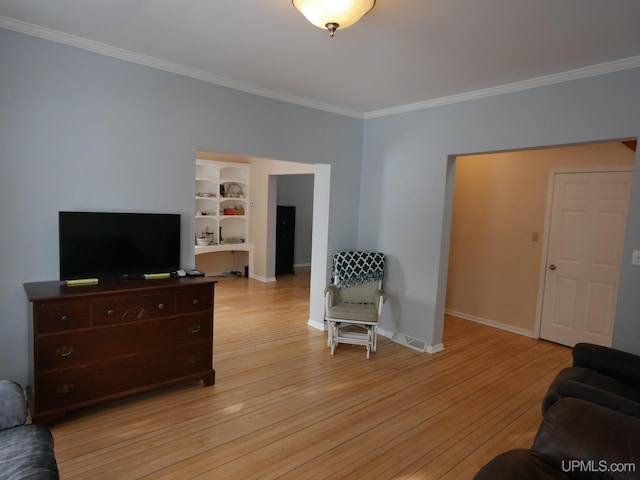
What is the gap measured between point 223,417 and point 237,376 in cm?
64

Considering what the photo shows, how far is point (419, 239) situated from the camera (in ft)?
13.6

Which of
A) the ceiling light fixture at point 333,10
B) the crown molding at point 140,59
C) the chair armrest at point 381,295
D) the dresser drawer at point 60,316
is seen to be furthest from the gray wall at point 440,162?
the dresser drawer at point 60,316

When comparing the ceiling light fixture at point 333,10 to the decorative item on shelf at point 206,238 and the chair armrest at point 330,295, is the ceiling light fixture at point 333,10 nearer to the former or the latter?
the chair armrest at point 330,295

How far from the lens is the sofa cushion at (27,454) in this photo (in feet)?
4.78

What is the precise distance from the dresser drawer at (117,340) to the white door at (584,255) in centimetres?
399

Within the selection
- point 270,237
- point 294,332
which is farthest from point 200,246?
point 294,332

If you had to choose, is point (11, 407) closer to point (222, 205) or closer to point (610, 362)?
point (610, 362)

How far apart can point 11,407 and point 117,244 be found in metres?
1.39

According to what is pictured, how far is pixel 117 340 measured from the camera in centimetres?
266

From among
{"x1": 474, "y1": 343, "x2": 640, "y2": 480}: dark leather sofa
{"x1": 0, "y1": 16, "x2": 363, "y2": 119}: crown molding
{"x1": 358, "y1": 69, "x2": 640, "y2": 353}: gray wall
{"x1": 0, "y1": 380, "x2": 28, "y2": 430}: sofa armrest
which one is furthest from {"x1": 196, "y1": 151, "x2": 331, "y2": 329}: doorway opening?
{"x1": 474, "y1": 343, "x2": 640, "y2": 480}: dark leather sofa

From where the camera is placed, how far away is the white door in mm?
4043

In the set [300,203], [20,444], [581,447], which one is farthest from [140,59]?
[300,203]

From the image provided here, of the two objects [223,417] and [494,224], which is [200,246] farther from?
[494,224]

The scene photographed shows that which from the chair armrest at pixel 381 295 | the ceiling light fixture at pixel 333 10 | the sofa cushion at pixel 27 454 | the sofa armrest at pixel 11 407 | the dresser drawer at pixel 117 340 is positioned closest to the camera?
the sofa cushion at pixel 27 454
